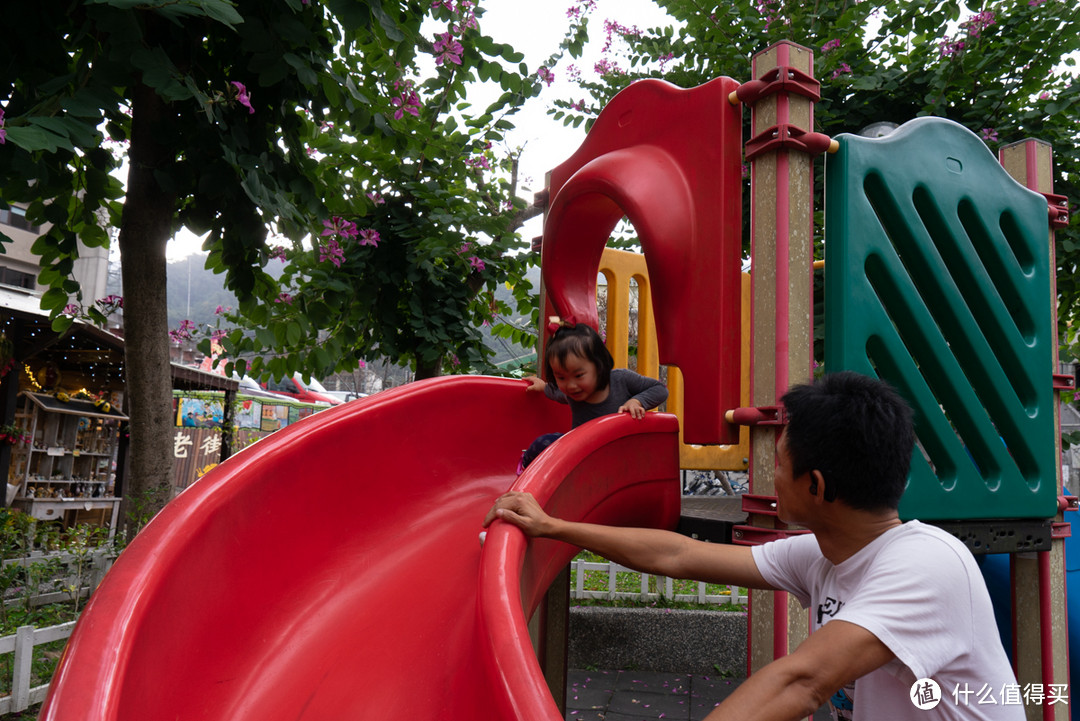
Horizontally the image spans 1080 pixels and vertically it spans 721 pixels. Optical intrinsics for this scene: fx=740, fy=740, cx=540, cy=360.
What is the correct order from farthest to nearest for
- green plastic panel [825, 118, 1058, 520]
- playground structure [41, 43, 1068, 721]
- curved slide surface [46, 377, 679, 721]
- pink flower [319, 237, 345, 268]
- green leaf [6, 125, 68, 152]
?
pink flower [319, 237, 345, 268] < green plastic panel [825, 118, 1058, 520] < green leaf [6, 125, 68, 152] < playground structure [41, 43, 1068, 721] < curved slide surface [46, 377, 679, 721]

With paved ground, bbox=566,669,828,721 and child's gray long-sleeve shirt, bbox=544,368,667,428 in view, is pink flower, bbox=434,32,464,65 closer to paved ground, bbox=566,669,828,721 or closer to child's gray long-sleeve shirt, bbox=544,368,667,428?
child's gray long-sleeve shirt, bbox=544,368,667,428

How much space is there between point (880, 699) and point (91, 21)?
9.53 feet

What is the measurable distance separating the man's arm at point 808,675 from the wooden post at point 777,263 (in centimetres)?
104

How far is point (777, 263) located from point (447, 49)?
224 cm

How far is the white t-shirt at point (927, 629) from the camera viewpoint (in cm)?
111

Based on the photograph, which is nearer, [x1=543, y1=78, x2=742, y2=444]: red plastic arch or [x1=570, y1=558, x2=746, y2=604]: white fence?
[x1=543, y1=78, x2=742, y2=444]: red plastic arch

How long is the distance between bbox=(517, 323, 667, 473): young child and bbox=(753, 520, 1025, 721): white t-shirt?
5.14 feet

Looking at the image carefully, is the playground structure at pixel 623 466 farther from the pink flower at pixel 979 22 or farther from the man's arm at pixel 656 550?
the pink flower at pixel 979 22

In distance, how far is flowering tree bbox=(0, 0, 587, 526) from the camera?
2.38 m

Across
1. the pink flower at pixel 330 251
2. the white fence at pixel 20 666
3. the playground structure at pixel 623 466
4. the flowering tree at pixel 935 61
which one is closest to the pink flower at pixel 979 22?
the flowering tree at pixel 935 61

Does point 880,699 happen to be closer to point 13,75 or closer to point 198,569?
point 198,569

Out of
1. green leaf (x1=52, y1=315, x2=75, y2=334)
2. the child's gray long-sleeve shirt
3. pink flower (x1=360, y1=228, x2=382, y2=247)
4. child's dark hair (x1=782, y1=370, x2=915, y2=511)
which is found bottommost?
child's dark hair (x1=782, y1=370, x2=915, y2=511)

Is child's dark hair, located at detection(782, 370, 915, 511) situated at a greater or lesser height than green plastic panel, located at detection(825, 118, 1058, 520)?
lesser

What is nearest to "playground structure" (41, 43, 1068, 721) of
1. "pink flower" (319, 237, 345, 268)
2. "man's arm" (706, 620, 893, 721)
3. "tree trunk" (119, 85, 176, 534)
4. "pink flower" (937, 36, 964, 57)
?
"man's arm" (706, 620, 893, 721)
